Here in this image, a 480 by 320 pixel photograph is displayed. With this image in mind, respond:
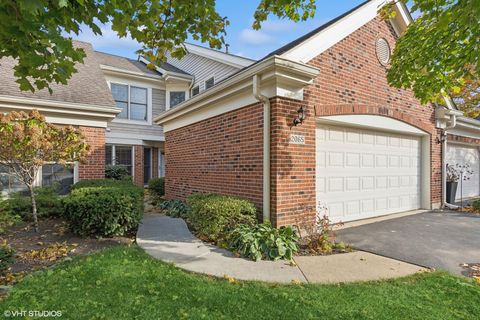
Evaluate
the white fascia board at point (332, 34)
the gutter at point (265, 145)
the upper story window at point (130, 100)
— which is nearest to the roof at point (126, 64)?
the upper story window at point (130, 100)

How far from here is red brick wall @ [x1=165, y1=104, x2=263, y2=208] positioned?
6.03 meters

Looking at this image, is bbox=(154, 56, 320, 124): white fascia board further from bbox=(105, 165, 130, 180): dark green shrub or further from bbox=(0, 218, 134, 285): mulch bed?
bbox=(105, 165, 130, 180): dark green shrub

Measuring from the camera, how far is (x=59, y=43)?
8.64 feet

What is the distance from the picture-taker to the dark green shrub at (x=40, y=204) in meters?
7.30

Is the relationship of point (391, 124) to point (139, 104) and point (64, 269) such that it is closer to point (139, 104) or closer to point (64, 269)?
point (64, 269)

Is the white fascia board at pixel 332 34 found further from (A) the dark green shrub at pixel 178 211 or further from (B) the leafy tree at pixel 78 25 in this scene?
(A) the dark green shrub at pixel 178 211

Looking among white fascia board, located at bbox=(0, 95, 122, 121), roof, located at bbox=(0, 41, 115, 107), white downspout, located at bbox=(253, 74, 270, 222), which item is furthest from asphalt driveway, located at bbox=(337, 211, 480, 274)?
roof, located at bbox=(0, 41, 115, 107)

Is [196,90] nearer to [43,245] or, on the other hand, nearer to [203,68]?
[203,68]

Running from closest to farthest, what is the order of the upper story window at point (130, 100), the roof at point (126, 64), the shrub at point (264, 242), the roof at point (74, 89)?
the shrub at point (264, 242), the roof at point (74, 89), the upper story window at point (130, 100), the roof at point (126, 64)

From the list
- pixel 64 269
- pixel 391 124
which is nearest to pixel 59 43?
pixel 64 269

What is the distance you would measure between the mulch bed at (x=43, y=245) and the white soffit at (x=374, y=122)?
18.1ft

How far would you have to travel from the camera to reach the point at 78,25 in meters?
3.13

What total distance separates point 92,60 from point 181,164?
25.9 feet

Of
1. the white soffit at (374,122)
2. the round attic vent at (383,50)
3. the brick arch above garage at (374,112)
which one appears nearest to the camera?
the brick arch above garage at (374,112)
